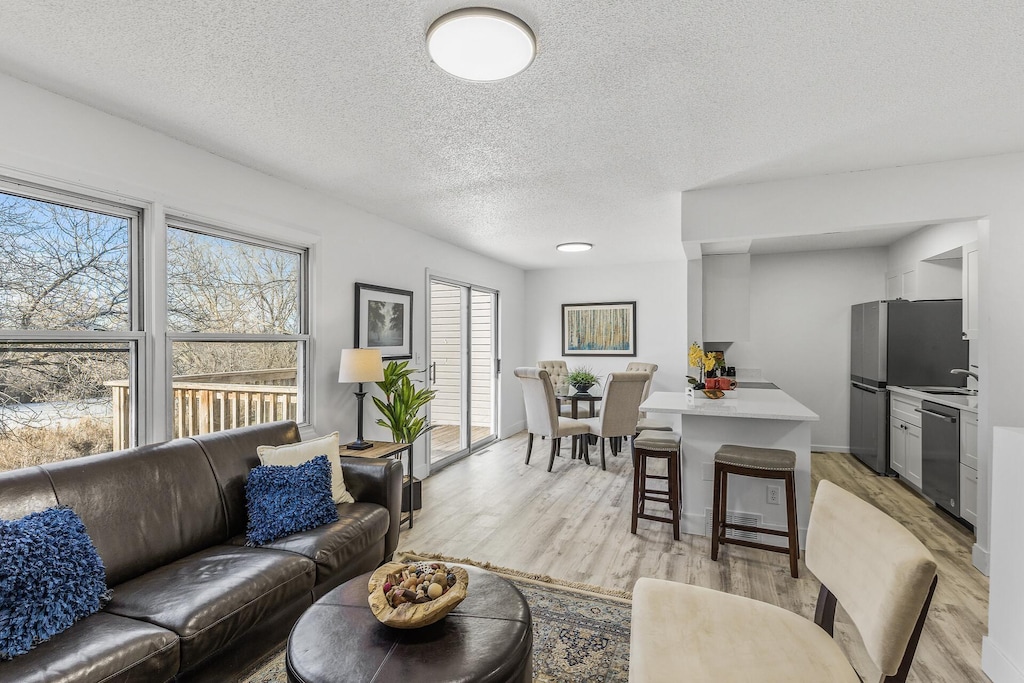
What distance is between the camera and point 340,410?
3865 mm

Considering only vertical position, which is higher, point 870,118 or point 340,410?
point 870,118

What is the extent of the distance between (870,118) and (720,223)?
3.74 feet

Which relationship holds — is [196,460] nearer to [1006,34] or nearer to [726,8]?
[726,8]

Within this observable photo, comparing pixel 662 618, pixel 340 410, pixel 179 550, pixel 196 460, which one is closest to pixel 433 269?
pixel 340 410

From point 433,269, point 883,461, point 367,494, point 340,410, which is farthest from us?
point 433,269

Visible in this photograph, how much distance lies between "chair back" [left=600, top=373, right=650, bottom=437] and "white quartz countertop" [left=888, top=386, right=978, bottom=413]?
218cm

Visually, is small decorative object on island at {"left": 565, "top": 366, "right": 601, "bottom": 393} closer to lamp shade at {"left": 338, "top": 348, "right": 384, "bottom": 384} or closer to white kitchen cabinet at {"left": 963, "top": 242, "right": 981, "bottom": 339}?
lamp shade at {"left": 338, "top": 348, "right": 384, "bottom": 384}

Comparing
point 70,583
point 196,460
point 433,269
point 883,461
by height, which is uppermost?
point 433,269

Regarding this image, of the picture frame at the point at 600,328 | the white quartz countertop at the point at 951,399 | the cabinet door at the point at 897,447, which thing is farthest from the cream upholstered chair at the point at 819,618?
the picture frame at the point at 600,328

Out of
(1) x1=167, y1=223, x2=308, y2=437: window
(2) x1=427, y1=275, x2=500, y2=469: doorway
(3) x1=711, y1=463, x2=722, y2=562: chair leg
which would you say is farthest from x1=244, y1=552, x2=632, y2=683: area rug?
(2) x1=427, y1=275, x2=500, y2=469: doorway

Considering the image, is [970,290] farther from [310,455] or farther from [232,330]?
[232,330]

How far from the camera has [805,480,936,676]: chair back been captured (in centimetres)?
113

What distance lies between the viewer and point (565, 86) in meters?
2.11

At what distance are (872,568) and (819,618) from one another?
393mm
